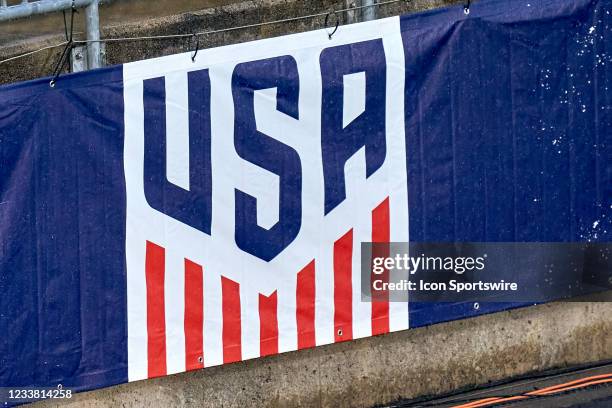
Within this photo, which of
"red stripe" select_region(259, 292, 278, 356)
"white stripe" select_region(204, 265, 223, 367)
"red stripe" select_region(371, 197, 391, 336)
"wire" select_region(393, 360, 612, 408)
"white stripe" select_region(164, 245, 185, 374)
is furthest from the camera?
"wire" select_region(393, 360, 612, 408)

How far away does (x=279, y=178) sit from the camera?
8.19 m

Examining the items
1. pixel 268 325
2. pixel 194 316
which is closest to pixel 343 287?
pixel 268 325

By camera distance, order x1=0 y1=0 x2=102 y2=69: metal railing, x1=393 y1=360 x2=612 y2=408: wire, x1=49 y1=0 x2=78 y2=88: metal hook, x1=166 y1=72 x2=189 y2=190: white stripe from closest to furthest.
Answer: x1=0 y1=0 x2=102 y2=69: metal railing, x1=49 y1=0 x2=78 y2=88: metal hook, x1=166 y1=72 x2=189 y2=190: white stripe, x1=393 y1=360 x2=612 y2=408: wire

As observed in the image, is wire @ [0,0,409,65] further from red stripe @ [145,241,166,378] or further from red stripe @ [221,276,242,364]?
red stripe @ [221,276,242,364]

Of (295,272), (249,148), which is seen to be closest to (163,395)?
(295,272)

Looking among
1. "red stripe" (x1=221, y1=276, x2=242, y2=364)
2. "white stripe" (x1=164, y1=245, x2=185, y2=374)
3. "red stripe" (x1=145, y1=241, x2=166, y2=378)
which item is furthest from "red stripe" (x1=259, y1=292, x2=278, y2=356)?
"red stripe" (x1=145, y1=241, x2=166, y2=378)

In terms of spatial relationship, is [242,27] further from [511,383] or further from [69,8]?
[511,383]

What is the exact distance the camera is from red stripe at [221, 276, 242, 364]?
26.8 ft

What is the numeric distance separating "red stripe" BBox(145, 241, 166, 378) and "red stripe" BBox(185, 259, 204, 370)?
18 centimetres

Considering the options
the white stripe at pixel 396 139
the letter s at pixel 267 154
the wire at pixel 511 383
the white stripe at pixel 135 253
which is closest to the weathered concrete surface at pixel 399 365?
the wire at pixel 511 383

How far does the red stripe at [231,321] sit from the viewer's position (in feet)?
26.8

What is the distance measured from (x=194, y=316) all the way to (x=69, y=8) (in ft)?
7.93

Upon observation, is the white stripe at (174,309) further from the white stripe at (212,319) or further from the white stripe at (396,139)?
the white stripe at (396,139)

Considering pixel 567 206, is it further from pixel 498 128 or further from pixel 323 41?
pixel 323 41
